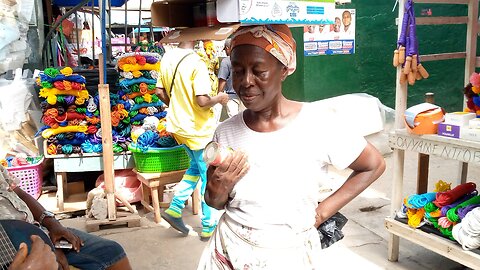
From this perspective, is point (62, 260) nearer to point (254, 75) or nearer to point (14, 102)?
point (254, 75)

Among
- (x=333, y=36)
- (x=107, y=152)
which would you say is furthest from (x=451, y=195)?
(x=333, y=36)

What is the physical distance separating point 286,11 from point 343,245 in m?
2.72

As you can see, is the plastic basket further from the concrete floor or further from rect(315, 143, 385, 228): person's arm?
rect(315, 143, 385, 228): person's arm

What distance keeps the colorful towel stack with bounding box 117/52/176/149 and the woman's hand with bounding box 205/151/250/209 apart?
3024 mm

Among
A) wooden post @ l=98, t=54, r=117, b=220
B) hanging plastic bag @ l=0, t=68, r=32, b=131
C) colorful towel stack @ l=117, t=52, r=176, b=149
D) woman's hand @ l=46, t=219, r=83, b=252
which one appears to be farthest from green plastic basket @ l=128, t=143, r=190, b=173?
woman's hand @ l=46, t=219, r=83, b=252

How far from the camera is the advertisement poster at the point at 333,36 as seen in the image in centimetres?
682

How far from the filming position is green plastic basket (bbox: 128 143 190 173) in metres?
4.47

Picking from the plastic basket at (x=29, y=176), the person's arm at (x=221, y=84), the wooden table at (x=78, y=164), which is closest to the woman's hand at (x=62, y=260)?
the wooden table at (x=78, y=164)

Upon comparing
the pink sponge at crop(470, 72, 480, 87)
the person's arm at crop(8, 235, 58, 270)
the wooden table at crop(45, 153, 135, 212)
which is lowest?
the wooden table at crop(45, 153, 135, 212)

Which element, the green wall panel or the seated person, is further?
the green wall panel

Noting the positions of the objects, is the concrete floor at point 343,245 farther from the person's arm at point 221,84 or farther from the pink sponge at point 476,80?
the person's arm at point 221,84

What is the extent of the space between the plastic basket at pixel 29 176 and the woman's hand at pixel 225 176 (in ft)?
12.4

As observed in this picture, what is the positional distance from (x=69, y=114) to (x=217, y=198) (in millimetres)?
3494

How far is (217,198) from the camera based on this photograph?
1669 millimetres
